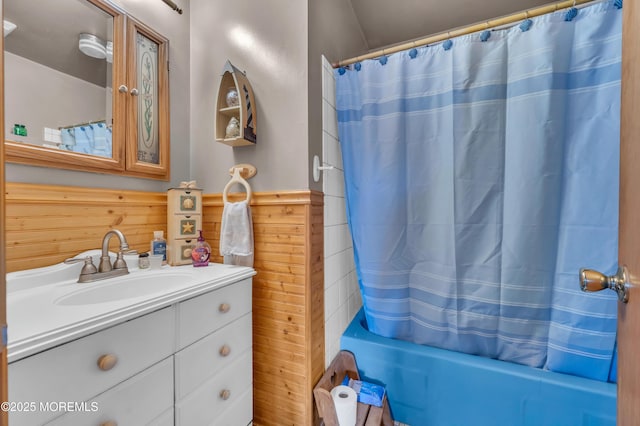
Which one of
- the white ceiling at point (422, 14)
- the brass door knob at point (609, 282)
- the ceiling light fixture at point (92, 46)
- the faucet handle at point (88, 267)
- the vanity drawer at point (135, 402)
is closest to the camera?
the brass door knob at point (609, 282)

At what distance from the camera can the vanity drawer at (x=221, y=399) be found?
86 centimetres

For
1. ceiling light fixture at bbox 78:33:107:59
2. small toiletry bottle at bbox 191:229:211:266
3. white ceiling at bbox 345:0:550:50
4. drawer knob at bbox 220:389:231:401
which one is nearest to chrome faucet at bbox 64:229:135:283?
small toiletry bottle at bbox 191:229:211:266

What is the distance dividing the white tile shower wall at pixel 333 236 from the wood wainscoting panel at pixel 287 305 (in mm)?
80

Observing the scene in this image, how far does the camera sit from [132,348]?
705mm

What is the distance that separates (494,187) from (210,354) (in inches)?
53.5

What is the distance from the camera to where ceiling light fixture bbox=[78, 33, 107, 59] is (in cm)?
108

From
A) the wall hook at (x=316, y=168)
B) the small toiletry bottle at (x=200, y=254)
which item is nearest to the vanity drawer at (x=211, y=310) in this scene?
the small toiletry bottle at (x=200, y=254)

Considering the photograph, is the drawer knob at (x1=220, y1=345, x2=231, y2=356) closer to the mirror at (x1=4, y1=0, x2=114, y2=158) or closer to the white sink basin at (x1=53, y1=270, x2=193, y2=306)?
the white sink basin at (x1=53, y1=270, x2=193, y2=306)

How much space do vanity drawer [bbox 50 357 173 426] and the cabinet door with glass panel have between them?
834 millimetres

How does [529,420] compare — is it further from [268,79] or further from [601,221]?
[268,79]

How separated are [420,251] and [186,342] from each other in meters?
1.10

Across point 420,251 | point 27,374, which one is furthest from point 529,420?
point 27,374

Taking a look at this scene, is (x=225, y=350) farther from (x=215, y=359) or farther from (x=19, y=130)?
(x=19, y=130)

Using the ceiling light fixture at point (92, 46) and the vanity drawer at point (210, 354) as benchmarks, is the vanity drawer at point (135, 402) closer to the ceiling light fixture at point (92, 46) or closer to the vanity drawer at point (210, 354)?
the vanity drawer at point (210, 354)
